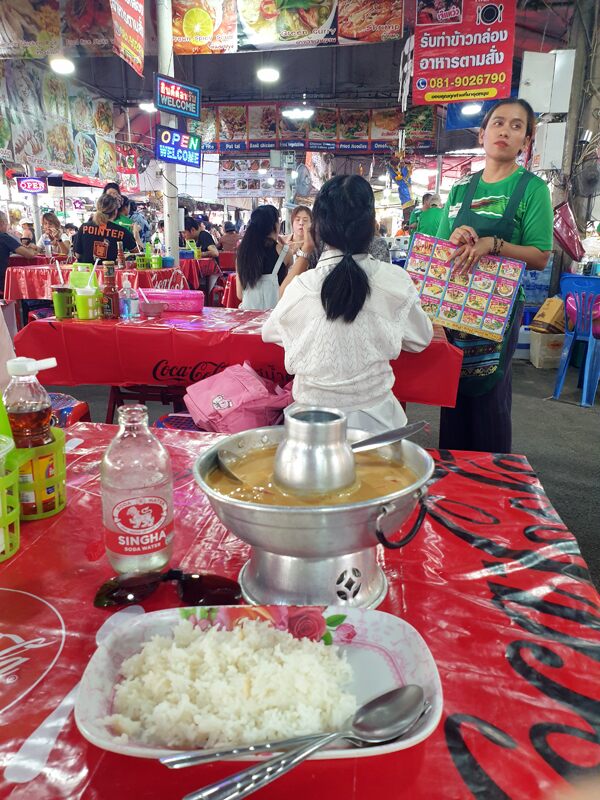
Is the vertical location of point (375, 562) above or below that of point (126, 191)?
below

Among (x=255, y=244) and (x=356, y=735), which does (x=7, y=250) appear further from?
(x=356, y=735)

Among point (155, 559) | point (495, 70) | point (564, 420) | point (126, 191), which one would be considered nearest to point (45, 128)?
point (126, 191)

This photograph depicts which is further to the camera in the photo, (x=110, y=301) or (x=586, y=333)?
(x=586, y=333)

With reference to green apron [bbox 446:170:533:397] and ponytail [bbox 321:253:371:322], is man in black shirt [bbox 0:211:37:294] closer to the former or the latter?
green apron [bbox 446:170:533:397]

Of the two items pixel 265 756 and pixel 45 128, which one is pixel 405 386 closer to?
pixel 265 756

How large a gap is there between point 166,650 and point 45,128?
39.3 feet

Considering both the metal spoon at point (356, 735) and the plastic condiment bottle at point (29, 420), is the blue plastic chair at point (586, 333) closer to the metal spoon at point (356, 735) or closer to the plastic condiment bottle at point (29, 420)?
the plastic condiment bottle at point (29, 420)

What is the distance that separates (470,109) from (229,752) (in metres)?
11.6

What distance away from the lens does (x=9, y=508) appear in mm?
938

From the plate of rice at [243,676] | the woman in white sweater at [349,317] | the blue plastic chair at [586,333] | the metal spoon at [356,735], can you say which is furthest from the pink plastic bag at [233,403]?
the blue plastic chair at [586,333]

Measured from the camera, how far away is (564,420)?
15.2 feet

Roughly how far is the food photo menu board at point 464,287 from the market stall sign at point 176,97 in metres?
4.70

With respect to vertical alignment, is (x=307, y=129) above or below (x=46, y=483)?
above

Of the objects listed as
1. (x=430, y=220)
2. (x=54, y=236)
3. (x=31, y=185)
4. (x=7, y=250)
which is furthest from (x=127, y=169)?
(x=430, y=220)
